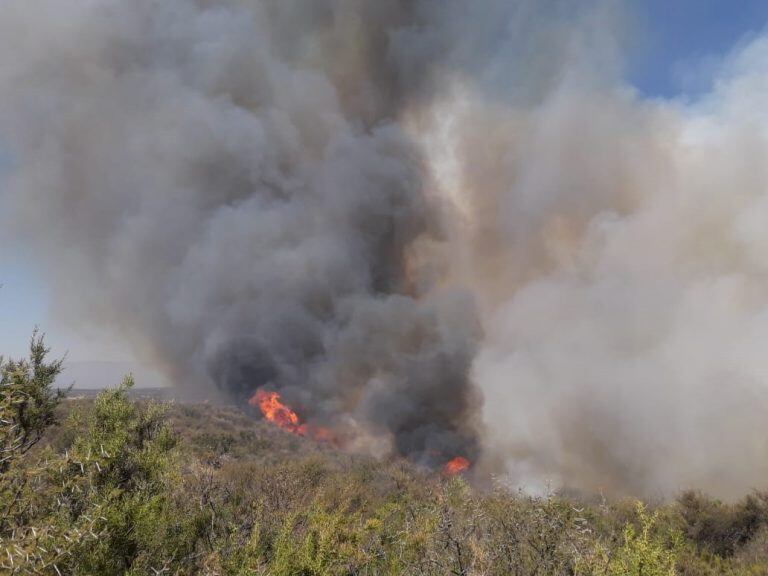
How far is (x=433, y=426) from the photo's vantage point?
54.1 m

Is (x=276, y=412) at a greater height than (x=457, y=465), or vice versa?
(x=276, y=412)

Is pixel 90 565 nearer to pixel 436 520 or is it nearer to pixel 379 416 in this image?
pixel 436 520

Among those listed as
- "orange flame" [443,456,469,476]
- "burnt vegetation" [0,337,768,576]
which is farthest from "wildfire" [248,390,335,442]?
"burnt vegetation" [0,337,768,576]

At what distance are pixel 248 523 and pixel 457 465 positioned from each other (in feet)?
124

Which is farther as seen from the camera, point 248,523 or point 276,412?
point 276,412

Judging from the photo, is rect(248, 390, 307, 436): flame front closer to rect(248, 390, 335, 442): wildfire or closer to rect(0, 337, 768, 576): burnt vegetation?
rect(248, 390, 335, 442): wildfire

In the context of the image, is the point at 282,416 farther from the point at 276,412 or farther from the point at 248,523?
the point at 248,523

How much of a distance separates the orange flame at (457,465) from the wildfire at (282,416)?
15.3m

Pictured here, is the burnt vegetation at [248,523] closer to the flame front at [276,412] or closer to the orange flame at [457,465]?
the orange flame at [457,465]

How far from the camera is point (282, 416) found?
5881 centimetres

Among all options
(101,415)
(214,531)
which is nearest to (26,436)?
(101,415)

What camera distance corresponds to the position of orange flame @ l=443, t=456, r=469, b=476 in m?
46.4

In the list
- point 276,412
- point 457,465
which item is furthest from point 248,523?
point 276,412

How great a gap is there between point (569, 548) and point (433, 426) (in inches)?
1833
